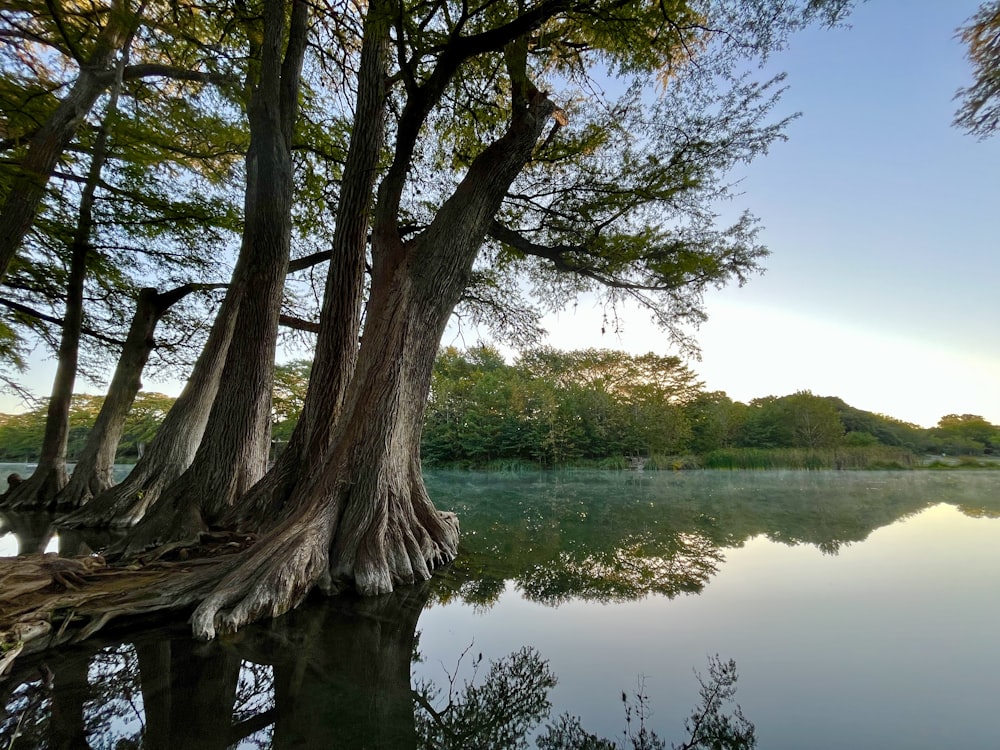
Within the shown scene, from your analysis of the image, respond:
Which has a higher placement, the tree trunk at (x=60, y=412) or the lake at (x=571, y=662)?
the tree trunk at (x=60, y=412)

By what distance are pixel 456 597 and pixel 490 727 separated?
1867 millimetres

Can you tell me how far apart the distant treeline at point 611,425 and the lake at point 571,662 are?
882 inches

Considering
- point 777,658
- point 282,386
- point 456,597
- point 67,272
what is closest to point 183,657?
point 456,597

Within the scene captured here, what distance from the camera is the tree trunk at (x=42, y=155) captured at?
3.94m

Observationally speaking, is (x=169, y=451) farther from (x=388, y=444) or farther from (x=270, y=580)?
(x=270, y=580)

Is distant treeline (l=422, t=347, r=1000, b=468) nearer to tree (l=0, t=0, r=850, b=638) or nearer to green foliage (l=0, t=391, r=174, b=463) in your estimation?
green foliage (l=0, t=391, r=174, b=463)

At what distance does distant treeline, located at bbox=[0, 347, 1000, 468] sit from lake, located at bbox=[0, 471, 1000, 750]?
73.5 feet

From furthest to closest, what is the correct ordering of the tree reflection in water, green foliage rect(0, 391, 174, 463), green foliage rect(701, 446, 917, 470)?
green foliage rect(0, 391, 174, 463)
green foliage rect(701, 446, 917, 470)
the tree reflection in water

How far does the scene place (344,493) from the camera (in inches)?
155

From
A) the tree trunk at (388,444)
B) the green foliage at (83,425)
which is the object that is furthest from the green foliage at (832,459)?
the green foliage at (83,425)

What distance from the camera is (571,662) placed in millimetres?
2502

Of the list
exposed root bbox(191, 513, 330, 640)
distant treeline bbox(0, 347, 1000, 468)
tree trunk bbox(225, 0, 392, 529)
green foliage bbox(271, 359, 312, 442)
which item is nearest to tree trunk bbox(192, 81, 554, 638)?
exposed root bbox(191, 513, 330, 640)

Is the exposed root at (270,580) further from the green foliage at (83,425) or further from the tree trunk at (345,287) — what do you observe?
the green foliage at (83,425)

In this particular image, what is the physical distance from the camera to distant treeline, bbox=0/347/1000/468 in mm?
27844
